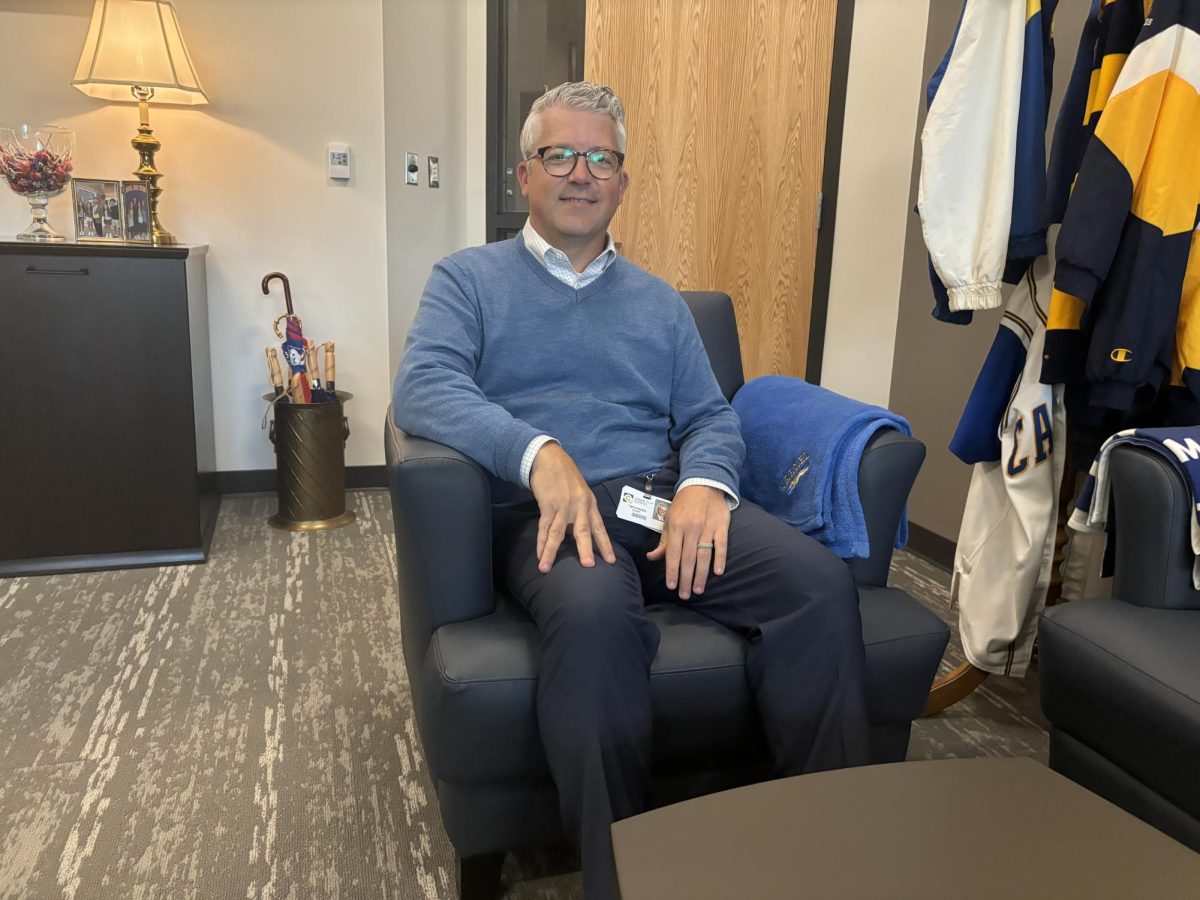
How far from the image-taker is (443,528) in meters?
1.20

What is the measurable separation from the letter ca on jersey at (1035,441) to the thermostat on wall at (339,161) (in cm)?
222

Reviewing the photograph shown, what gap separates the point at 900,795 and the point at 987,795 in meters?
0.08

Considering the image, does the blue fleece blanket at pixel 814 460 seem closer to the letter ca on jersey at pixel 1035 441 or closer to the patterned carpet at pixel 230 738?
the letter ca on jersey at pixel 1035 441

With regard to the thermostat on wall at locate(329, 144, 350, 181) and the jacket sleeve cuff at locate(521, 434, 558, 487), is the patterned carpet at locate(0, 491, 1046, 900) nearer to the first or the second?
the jacket sleeve cuff at locate(521, 434, 558, 487)

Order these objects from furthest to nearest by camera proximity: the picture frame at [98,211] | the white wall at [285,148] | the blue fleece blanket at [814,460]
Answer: the white wall at [285,148] → the picture frame at [98,211] → the blue fleece blanket at [814,460]

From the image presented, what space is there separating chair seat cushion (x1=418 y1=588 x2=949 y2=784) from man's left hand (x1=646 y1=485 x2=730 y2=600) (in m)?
A: 0.05

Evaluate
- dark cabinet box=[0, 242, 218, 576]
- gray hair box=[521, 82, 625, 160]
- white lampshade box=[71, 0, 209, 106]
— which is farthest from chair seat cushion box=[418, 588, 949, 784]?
white lampshade box=[71, 0, 209, 106]

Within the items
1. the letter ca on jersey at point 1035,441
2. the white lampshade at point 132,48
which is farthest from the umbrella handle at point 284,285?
the letter ca on jersey at point 1035,441

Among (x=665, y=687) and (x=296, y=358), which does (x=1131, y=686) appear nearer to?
(x=665, y=687)

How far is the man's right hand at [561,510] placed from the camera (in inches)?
48.4

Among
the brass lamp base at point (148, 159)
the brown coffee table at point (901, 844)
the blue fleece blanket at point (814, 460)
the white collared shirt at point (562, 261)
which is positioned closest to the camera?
the brown coffee table at point (901, 844)

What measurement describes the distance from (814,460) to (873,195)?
1796 millimetres

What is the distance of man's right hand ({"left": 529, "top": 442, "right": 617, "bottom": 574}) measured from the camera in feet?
4.03

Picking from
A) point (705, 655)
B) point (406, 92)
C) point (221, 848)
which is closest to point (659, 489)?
point (705, 655)
